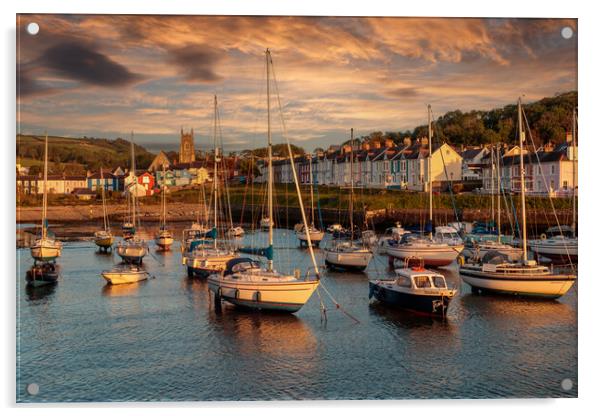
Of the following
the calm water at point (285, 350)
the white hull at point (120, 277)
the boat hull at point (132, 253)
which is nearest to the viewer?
the calm water at point (285, 350)

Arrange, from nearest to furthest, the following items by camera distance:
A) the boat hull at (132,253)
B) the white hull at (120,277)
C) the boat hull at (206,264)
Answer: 1. the white hull at (120,277)
2. the boat hull at (206,264)
3. the boat hull at (132,253)

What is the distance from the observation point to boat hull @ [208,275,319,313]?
16531 mm

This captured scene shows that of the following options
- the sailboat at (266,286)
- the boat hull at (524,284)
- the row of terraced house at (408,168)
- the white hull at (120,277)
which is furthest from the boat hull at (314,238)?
the sailboat at (266,286)

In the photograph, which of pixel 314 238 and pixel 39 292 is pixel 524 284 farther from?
pixel 314 238

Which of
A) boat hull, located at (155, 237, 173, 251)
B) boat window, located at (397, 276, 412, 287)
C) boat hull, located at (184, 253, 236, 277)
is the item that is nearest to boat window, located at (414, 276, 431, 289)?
boat window, located at (397, 276, 412, 287)

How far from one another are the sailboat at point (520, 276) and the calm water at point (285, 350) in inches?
16.4

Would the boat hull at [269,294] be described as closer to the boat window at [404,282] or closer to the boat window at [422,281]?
the boat window at [404,282]

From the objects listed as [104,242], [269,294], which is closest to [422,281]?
[269,294]

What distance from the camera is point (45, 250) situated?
86.7 feet

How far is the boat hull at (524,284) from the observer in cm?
1869

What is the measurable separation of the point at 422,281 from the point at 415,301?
0.60 metres

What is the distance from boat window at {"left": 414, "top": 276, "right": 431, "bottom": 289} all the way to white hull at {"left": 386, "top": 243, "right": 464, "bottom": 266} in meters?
8.10

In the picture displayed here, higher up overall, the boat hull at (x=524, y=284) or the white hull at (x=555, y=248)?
the white hull at (x=555, y=248)

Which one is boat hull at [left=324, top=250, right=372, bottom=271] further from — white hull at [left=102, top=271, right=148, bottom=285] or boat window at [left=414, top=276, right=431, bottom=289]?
boat window at [left=414, top=276, right=431, bottom=289]
